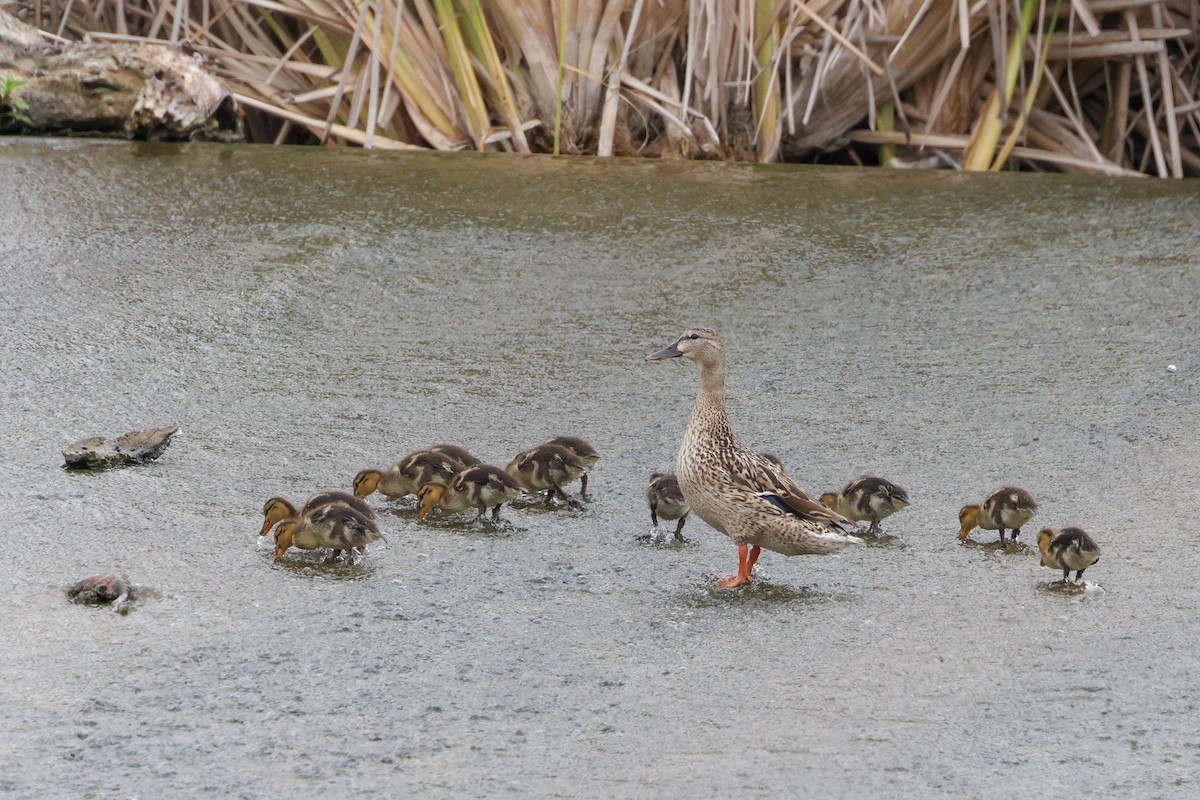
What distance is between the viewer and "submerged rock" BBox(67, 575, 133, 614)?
4.26 meters

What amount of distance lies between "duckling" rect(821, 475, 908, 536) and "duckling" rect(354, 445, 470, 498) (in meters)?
1.32

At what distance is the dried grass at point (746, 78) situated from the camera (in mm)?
9117

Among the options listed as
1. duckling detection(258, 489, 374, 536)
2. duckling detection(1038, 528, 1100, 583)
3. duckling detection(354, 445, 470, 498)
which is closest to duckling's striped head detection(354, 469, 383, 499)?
duckling detection(354, 445, 470, 498)

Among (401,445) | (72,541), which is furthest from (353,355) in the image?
(72,541)

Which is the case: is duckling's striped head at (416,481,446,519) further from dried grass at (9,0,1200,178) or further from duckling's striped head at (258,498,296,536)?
dried grass at (9,0,1200,178)

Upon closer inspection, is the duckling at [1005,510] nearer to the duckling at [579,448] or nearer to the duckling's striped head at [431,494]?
the duckling at [579,448]

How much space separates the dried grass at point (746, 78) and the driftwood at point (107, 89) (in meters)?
0.23

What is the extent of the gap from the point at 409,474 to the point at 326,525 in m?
0.61

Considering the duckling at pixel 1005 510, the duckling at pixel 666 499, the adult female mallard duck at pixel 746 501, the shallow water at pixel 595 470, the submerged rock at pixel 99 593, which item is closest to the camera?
the shallow water at pixel 595 470

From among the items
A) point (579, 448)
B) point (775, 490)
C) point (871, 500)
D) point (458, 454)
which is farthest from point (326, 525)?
point (871, 500)

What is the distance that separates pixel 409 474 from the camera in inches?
203

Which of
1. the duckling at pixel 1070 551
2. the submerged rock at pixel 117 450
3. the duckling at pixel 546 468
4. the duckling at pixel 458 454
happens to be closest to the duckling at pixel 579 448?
the duckling at pixel 546 468

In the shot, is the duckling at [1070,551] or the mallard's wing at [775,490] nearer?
the duckling at [1070,551]

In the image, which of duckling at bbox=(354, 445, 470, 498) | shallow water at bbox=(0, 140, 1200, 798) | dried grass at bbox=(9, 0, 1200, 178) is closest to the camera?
shallow water at bbox=(0, 140, 1200, 798)
